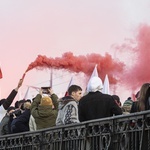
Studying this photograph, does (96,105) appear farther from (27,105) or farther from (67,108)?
(27,105)

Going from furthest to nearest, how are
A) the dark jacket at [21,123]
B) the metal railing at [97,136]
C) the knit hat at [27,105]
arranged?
the knit hat at [27,105]
the dark jacket at [21,123]
the metal railing at [97,136]

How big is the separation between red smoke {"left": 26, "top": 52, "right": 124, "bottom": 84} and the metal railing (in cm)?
1944

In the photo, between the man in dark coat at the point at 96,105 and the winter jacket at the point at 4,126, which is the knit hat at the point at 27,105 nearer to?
the winter jacket at the point at 4,126

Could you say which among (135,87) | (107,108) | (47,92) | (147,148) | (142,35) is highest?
(142,35)

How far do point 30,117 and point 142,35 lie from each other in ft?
87.8

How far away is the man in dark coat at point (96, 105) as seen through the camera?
14.8 meters

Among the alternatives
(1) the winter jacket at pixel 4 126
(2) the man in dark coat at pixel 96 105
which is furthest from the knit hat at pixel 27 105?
(2) the man in dark coat at pixel 96 105

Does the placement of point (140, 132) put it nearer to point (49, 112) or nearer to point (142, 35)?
point (49, 112)

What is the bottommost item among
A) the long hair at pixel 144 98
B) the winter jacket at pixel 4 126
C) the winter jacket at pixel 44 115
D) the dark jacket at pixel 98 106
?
the long hair at pixel 144 98

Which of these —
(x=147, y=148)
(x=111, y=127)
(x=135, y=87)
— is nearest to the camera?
(x=147, y=148)

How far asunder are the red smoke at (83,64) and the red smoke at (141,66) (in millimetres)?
717

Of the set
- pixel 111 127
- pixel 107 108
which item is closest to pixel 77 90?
pixel 107 108

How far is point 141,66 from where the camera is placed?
43.0 m

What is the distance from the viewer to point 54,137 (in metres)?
16.2
